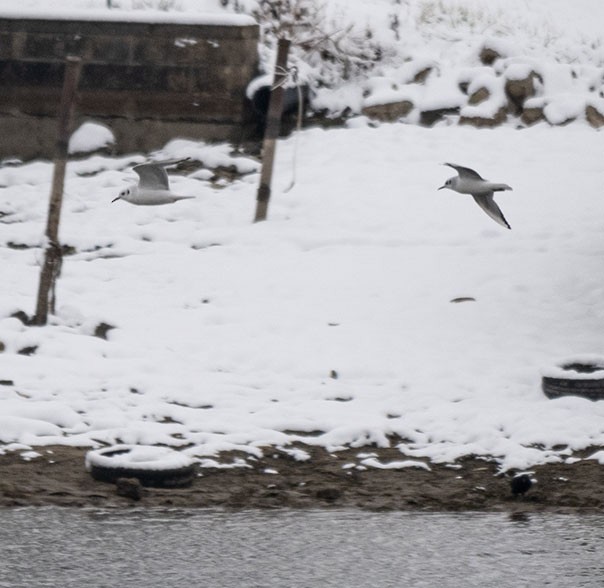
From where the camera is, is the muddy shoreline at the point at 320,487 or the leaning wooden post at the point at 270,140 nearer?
the muddy shoreline at the point at 320,487

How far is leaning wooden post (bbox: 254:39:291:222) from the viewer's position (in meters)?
14.5

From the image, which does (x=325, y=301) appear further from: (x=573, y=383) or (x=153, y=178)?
(x=573, y=383)

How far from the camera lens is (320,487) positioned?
25.8ft

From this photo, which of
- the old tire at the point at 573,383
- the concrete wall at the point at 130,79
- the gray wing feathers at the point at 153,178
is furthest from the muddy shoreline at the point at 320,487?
the concrete wall at the point at 130,79

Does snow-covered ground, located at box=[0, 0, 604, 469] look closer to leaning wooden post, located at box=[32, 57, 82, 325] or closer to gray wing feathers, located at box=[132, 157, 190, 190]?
leaning wooden post, located at box=[32, 57, 82, 325]

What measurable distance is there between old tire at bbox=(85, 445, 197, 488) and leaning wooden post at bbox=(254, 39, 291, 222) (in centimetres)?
706

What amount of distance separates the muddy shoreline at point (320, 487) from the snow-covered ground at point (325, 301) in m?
0.25

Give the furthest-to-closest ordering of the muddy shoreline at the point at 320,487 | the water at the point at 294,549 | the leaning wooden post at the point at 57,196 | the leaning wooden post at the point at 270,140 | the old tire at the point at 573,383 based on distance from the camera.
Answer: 1. the leaning wooden post at the point at 270,140
2. the leaning wooden post at the point at 57,196
3. the old tire at the point at 573,383
4. the muddy shoreline at the point at 320,487
5. the water at the point at 294,549

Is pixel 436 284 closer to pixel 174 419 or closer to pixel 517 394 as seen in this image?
pixel 517 394

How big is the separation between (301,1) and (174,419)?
1161cm

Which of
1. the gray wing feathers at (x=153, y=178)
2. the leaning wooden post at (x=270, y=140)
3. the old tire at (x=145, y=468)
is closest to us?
the old tire at (x=145, y=468)

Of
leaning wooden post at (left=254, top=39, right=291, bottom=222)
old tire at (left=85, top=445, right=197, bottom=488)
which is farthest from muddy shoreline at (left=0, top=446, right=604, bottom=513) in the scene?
leaning wooden post at (left=254, top=39, right=291, bottom=222)

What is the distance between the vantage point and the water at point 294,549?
5.77 m

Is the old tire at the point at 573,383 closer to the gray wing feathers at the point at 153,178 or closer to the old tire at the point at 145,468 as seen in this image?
the old tire at the point at 145,468
